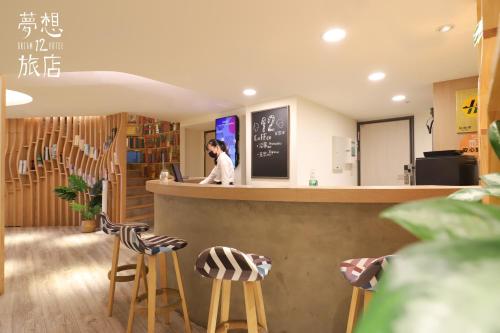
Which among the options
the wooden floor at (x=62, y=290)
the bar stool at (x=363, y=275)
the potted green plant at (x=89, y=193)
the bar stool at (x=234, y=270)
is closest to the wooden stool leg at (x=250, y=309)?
the bar stool at (x=234, y=270)

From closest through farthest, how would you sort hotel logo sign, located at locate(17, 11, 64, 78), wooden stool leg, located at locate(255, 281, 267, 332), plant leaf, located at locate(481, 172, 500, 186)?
1. plant leaf, located at locate(481, 172, 500, 186)
2. wooden stool leg, located at locate(255, 281, 267, 332)
3. hotel logo sign, located at locate(17, 11, 64, 78)

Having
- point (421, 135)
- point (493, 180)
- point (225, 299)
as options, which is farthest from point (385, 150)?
point (493, 180)

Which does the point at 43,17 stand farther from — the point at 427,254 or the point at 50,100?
the point at 50,100

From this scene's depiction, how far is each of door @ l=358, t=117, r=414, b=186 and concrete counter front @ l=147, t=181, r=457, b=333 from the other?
16.0 feet

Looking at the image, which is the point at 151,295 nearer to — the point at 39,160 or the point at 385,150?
the point at 385,150

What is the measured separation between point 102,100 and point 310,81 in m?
3.80

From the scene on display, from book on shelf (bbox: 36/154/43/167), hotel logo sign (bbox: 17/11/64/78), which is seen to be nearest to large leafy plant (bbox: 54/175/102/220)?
book on shelf (bbox: 36/154/43/167)

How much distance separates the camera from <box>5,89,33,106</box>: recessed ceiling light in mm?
5320

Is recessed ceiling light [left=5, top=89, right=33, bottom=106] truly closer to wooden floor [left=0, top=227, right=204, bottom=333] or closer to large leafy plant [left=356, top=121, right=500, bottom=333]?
wooden floor [left=0, top=227, right=204, bottom=333]

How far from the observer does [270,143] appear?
5.07m

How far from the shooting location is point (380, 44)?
111 inches

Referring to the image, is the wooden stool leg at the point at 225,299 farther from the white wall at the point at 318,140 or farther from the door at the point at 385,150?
the door at the point at 385,150

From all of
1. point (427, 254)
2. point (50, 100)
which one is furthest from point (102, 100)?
point (427, 254)

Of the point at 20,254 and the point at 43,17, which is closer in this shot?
the point at 43,17
